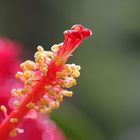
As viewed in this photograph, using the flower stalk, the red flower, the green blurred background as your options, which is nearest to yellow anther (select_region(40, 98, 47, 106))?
the flower stalk

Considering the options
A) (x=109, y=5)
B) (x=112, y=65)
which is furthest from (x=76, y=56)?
(x=109, y=5)

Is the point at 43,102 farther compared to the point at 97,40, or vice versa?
the point at 97,40

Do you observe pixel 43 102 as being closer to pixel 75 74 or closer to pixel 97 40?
pixel 75 74

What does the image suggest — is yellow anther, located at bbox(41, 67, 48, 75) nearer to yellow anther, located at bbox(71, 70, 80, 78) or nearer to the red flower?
yellow anther, located at bbox(71, 70, 80, 78)

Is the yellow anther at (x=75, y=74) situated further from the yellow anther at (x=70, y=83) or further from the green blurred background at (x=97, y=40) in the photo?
the green blurred background at (x=97, y=40)

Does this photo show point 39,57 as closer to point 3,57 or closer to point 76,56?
point 3,57

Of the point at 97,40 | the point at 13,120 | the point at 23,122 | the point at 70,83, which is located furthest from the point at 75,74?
the point at 97,40
